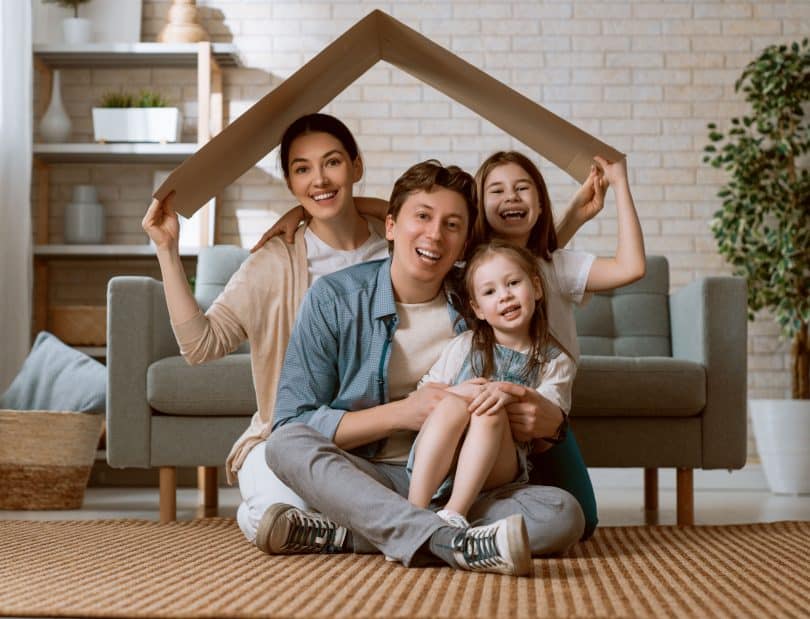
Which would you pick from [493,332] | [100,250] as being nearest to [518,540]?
[493,332]

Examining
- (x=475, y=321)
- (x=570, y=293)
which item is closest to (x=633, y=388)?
(x=570, y=293)

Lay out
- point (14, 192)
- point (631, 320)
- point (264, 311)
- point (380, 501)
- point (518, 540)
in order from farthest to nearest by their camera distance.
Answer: point (14, 192) → point (631, 320) → point (264, 311) → point (380, 501) → point (518, 540)

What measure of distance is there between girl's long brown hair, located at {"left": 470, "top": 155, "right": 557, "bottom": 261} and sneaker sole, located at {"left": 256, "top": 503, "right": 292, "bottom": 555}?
0.65m

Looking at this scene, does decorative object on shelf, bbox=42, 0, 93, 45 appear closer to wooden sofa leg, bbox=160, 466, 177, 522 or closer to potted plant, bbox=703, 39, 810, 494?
wooden sofa leg, bbox=160, 466, 177, 522

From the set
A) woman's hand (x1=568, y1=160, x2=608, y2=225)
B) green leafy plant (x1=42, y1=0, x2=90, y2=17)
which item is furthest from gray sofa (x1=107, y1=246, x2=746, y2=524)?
green leafy plant (x1=42, y1=0, x2=90, y2=17)

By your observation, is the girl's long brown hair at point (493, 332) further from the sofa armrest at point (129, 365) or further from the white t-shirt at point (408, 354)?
the sofa armrest at point (129, 365)

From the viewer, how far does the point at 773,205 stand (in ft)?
14.2

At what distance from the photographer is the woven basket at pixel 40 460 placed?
3.37 m

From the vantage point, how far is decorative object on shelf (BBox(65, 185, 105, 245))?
445 centimetres

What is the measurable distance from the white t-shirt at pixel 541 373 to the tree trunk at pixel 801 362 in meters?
2.42

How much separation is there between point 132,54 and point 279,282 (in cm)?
243

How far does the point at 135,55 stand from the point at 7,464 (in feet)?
5.89

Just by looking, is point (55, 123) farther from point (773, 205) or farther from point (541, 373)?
point (541, 373)

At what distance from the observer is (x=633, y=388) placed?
298 cm
